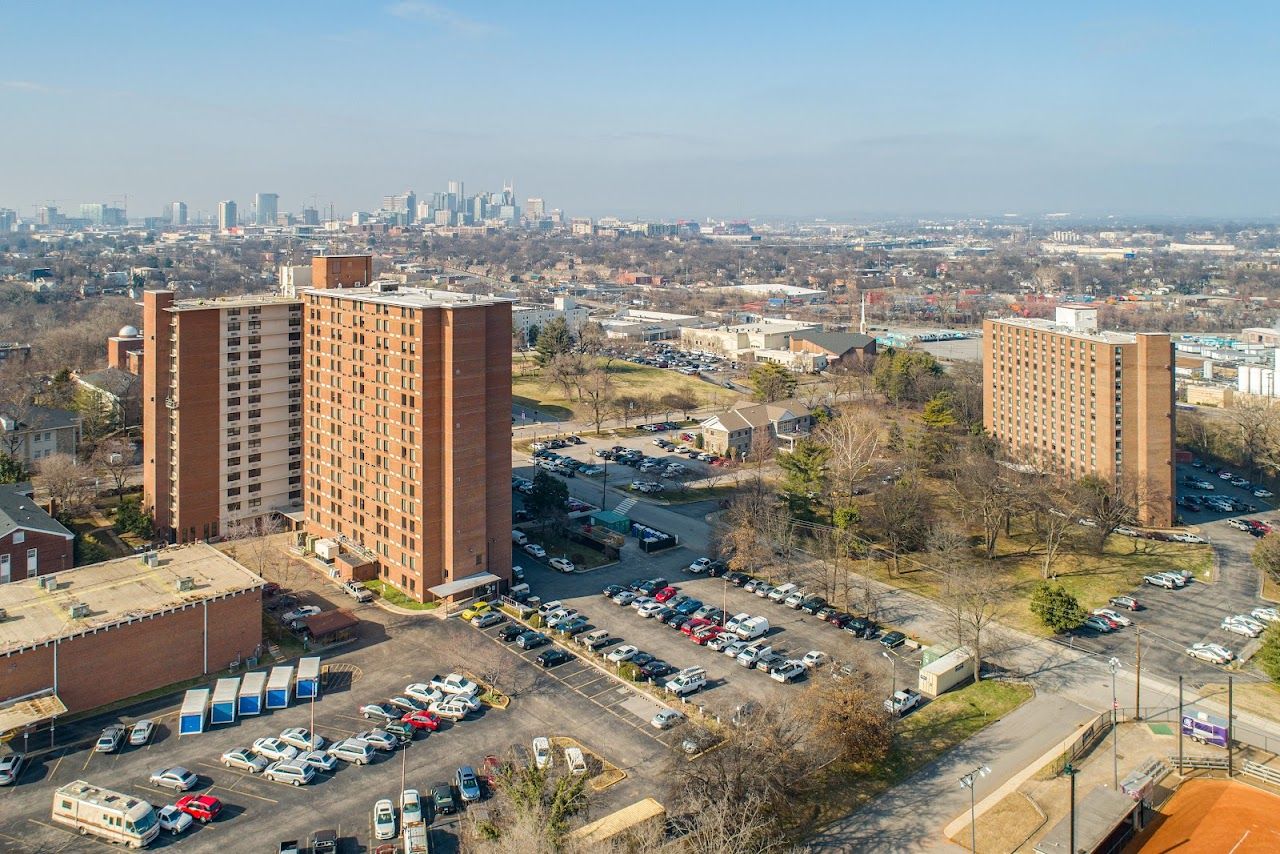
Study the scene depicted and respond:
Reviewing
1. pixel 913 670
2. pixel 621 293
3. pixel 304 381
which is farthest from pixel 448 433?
pixel 621 293

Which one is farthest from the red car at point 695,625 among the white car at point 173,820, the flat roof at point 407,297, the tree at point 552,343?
the tree at point 552,343

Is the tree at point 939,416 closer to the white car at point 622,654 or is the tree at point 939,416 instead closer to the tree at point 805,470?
the tree at point 805,470

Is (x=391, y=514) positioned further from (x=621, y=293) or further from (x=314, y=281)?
(x=621, y=293)

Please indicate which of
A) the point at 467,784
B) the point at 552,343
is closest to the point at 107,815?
the point at 467,784

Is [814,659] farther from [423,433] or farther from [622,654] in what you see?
[423,433]

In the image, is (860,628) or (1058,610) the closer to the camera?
(1058,610)

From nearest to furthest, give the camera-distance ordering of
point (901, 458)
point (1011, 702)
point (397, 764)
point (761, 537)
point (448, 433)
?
point (397, 764), point (1011, 702), point (448, 433), point (761, 537), point (901, 458)

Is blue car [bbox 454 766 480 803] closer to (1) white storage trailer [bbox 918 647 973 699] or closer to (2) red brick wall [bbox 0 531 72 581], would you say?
(1) white storage trailer [bbox 918 647 973 699]
